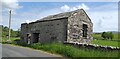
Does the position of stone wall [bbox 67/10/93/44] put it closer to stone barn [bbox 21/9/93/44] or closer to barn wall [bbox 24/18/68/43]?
stone barn [bbox 21/9/93/44]

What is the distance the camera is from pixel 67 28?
26672 mm

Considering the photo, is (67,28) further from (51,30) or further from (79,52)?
(79,52)

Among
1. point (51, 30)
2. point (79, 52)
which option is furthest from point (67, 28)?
point (79, 52)

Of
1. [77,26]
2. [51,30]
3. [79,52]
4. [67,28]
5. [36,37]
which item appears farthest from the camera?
[36,37]

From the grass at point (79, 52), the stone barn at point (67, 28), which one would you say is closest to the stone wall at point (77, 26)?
the stone barn at point (67, 28)

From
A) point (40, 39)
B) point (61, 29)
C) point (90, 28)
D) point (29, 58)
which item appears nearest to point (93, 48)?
point (29, 58)

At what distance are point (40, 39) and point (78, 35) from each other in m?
6.37

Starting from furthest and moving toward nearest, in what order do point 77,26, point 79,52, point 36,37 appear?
point 36,37 → point 77,26 → point 79,52

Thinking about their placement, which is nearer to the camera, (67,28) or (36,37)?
(67,28)

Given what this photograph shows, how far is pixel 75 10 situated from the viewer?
28.5m

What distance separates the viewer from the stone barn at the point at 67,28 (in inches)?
1059

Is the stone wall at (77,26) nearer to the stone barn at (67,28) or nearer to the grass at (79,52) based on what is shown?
the stone barn at (67,28)

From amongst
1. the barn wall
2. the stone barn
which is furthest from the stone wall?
the barn wall

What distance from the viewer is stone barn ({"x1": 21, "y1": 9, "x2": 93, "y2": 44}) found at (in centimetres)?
2689
